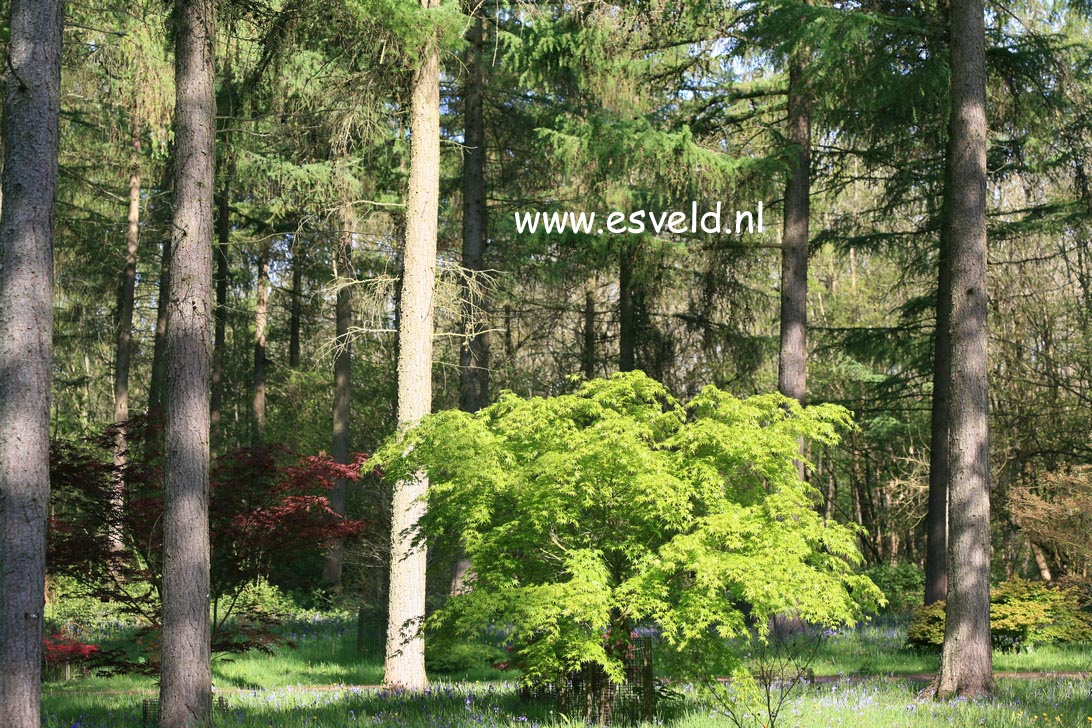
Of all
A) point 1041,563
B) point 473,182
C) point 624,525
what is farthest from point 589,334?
point 624,525

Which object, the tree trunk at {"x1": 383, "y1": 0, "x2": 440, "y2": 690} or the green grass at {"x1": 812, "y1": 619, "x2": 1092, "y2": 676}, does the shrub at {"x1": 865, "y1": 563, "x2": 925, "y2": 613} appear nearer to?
the green grass at {"x1": 812, "y1": 619, "x2": 1092, "y2": 676}

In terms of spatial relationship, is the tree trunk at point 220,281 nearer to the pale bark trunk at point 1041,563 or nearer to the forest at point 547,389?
the forest at point 547,389

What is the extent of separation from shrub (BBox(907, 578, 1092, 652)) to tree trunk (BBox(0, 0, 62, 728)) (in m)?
11.0

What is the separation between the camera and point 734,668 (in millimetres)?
7344

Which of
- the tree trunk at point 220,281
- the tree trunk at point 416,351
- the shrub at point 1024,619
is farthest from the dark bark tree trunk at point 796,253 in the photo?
the tree trunk at point 220,281

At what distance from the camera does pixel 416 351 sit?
11.0 meters

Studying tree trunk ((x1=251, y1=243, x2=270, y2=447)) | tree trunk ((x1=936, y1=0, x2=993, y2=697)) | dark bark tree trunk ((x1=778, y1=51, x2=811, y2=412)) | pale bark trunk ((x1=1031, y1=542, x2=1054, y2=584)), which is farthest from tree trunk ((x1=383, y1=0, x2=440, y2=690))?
pale bark trunk ((x1=1031, y1=542, x2=1054, y2=584))

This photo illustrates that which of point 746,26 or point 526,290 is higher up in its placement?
point 746,26

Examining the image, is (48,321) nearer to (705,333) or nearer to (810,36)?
(810,36)

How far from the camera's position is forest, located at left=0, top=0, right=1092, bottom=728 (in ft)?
24.3

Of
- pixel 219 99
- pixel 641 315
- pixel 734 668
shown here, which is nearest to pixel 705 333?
pixel 641 315

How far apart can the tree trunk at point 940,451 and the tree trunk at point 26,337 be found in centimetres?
1251

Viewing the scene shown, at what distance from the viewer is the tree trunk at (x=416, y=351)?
34.6ft

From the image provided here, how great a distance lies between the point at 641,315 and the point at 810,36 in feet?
25.5
